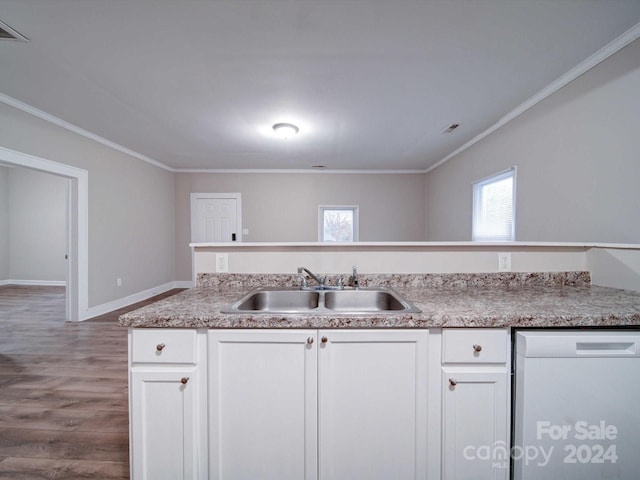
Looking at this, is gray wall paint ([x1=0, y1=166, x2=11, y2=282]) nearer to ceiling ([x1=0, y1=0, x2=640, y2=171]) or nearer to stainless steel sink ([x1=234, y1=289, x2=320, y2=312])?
ceiling ([x1=0, y1=0, x2=640, y2=171])

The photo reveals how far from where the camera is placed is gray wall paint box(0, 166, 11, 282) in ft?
17.5

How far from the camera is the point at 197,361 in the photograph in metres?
1.01

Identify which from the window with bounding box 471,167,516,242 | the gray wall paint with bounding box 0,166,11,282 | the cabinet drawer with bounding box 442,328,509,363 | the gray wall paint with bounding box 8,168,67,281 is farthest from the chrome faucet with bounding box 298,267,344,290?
the gray wall paint with bounding box 0,166,11,282

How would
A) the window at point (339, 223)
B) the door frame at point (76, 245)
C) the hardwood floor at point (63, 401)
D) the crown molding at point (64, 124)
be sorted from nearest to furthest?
the hardwood floor at point (63, 401)
the crown molding at point (64, 124)
the door frame at point (76, 245)
the window at point (339, 223)

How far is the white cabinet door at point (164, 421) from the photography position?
1.00 m

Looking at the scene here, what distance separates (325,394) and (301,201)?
4.48m

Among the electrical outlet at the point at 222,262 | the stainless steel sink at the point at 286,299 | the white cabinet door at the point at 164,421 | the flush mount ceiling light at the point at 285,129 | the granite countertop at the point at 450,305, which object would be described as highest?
the flush mount ceiling light at the point at 285,129

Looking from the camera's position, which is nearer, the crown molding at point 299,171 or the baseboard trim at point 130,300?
the baseboard trim at point 130,300

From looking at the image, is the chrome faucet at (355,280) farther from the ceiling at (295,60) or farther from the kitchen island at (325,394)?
the ceiling at (295,60)

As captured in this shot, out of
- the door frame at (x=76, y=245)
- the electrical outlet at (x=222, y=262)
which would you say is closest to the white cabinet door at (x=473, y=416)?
the electrical outlet at (x=222, y=262)

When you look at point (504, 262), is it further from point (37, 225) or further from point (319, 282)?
point (37, 225)

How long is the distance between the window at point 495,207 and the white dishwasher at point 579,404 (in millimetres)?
2067

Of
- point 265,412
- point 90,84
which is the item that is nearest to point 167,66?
point 90,84

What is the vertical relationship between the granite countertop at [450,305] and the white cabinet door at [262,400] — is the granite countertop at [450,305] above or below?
above
